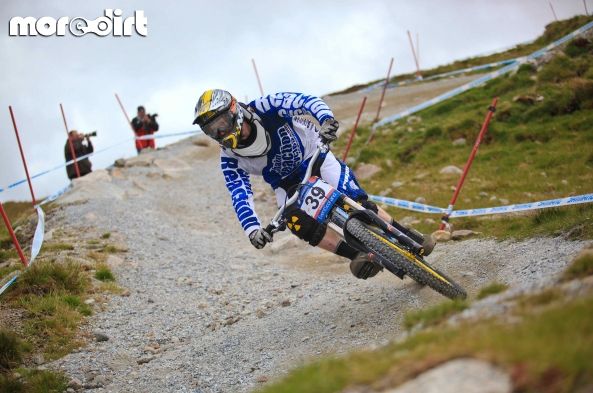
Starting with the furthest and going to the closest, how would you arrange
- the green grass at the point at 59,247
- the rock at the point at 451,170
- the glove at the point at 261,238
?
A: the rock at the point at 451,170 < the green grass at the point at 59,247 < the glove at the point at 261,238

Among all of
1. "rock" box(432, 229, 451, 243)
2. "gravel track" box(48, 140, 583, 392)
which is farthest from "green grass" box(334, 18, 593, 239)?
"gravel track" box(48, 140, 583, 392)

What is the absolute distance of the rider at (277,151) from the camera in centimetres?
746

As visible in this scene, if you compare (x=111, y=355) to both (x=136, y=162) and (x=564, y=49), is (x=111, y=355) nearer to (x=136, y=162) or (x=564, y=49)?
(x=136, y=162)

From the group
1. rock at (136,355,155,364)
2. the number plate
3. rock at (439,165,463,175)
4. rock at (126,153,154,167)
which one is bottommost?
rock at (136,355,155,364)

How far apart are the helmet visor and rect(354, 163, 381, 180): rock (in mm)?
10535

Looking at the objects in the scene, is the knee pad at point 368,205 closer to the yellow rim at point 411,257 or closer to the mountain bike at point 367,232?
the mountain bike at point 367,232

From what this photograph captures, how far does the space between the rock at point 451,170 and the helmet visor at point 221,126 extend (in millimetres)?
9436

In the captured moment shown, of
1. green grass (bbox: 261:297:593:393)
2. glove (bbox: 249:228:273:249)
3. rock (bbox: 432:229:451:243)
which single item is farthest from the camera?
rock (bbox: 432:229:451:243)

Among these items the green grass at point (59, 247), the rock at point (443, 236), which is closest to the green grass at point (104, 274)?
the green grass at point (59, 247)

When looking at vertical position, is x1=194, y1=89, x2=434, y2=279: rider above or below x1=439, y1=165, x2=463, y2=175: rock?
above

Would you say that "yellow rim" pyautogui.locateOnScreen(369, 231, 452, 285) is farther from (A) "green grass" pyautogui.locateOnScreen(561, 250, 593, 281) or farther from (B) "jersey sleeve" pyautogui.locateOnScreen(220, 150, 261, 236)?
(A) "green grass" pyautogui.locateOnScreen(561, 250, 593, 281)

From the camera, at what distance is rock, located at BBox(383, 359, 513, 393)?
120 inches

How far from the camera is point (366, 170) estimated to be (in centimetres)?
1827

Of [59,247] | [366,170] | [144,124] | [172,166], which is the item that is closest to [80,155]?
[172,166]
